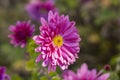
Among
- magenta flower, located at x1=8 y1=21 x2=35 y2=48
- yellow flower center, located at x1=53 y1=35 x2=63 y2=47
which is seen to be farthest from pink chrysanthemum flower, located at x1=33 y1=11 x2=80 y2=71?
magenta flower, located at x1=8 y1=21 x2=35 y2=48

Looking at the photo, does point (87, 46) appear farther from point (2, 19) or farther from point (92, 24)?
point (2, 19)

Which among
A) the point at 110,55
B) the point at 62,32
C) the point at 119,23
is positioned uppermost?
the point at 119,23

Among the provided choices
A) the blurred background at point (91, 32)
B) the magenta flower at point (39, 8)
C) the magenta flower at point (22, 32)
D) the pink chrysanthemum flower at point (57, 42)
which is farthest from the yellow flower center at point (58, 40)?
the blurred background at point (91, 32)

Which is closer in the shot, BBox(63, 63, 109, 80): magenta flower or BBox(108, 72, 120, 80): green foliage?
BBox(63, 63, 109, 80): magenta flower

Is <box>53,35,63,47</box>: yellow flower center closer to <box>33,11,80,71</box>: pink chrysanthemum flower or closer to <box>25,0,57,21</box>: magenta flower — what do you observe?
<box>33,11,80,71</box>: pink chrysanthemum flower

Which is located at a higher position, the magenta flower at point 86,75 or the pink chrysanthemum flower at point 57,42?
the pink chrysanthemum flower at point 57,42

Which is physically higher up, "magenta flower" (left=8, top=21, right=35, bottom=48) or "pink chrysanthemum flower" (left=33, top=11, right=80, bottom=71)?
"magenta flower" (left=8, top=21, right=35, bottom=48)

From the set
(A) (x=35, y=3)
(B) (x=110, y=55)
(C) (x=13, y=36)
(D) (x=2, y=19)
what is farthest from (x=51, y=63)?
(D) (x=2, y=19)

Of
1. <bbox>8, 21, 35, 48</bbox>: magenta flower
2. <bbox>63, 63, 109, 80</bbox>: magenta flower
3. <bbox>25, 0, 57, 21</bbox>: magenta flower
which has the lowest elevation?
<bbox>63, 63, 109, 80</bbox>: magenta flower

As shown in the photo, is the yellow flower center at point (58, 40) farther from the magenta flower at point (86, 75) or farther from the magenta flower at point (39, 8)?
the magenta flower at point (39, 8)
